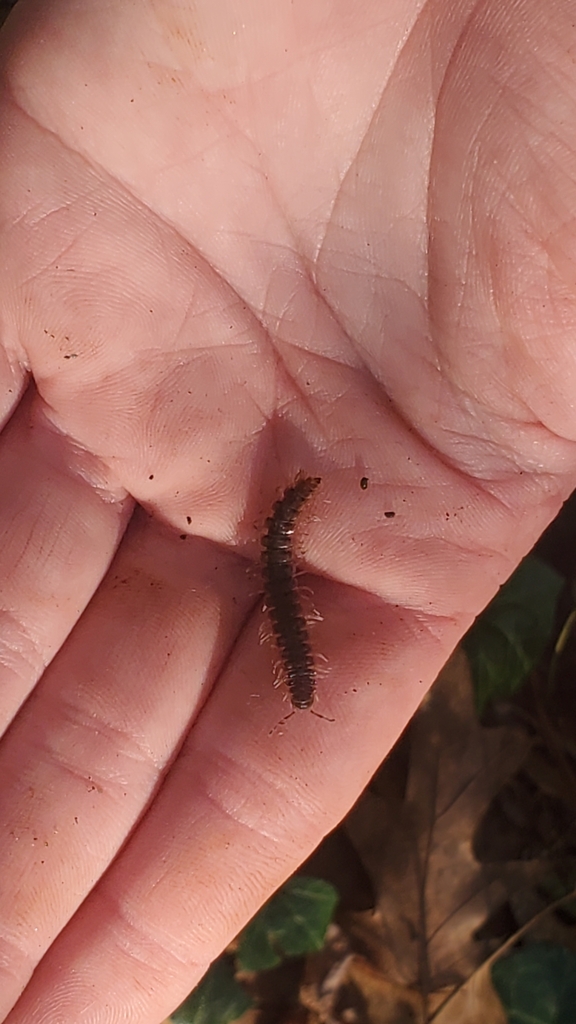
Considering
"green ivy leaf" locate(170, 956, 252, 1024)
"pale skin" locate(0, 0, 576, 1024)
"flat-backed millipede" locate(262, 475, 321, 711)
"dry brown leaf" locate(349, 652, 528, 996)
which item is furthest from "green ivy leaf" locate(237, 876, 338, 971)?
"flat-backed millipede" locate(262, 475, 321, 711)

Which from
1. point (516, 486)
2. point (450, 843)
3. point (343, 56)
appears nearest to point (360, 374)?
point (516, 486)

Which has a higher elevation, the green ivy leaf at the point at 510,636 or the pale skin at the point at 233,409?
the pale skin at the point at 233,409

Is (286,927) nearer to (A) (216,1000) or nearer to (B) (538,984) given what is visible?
(A) (216,1000)

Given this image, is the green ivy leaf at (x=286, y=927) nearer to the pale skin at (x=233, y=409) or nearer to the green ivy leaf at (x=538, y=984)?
the green ivy leaf at (x=538, y=984)

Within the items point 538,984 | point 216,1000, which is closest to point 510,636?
point 538,984

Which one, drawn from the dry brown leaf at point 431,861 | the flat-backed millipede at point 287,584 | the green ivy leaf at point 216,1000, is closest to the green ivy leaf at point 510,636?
the dry brown leaf at point 431,861

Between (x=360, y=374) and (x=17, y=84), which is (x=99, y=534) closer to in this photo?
(x=360, y=374)
